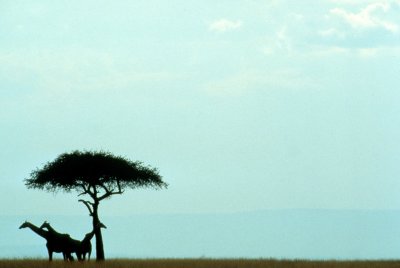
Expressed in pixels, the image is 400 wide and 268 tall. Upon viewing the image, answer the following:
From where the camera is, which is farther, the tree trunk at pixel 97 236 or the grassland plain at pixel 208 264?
the tree trunk at pixel 97 236

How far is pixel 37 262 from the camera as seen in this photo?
4566 cm

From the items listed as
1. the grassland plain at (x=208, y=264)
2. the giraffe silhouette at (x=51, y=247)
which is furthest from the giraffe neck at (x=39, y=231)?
the grassland plain at (x=208, y=264)

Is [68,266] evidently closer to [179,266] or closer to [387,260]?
[179,266]

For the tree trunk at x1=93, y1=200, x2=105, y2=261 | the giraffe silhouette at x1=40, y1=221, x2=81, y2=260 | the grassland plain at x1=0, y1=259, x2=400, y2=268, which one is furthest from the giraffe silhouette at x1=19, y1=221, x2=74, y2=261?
the tree trunk at x1=93, y1=200, x2=105, y2=261

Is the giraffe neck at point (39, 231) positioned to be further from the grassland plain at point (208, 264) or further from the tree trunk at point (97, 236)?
the tree trunk at point (97, 236)

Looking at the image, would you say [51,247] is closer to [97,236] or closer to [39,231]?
[39,231]

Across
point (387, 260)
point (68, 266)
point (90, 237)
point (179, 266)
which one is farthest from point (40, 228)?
point (387, 260)

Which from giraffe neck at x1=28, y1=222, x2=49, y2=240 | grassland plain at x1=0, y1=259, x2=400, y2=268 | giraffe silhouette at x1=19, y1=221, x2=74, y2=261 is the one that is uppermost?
giraffe neck at x1=28, y1=222, x2=49, y2=240

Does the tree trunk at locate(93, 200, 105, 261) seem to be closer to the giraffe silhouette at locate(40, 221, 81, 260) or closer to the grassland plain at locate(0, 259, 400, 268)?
the giraffe silhouette at locate(40, 221, 81, 260)

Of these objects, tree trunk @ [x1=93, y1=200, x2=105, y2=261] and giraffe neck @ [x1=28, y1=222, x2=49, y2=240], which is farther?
tree trunk @ [x1=93, y1=200, x2=105, y2=261]

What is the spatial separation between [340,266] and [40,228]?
16588 millimetres

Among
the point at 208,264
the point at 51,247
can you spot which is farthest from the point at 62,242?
the point at 208,264

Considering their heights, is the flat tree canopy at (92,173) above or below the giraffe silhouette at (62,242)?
above

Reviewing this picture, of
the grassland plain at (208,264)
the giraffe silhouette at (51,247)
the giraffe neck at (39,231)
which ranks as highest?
the giraffe neck at (39,231)
